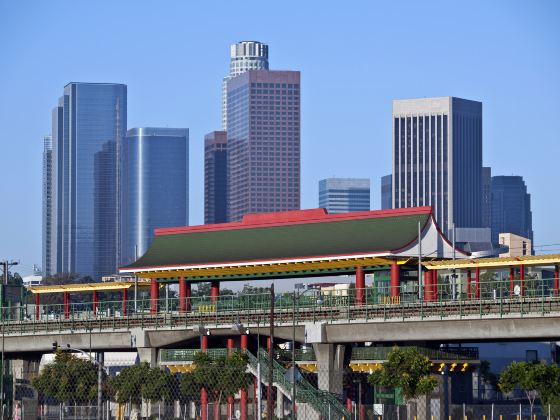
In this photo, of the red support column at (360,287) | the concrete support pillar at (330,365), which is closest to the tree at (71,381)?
the concrete support pillar at (330,365)

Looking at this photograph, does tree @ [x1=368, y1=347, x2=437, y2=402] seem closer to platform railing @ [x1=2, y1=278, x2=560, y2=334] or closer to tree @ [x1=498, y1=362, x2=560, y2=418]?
tree @ [x1=498, y1=362, x2=560, y2=418]

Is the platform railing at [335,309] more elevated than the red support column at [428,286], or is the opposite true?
the red support column at [428,286]

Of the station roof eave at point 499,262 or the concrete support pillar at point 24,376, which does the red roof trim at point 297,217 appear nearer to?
the station roof eave at point 499,262

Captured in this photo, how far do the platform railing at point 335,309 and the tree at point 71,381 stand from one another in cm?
1279

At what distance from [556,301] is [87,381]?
34333 mm

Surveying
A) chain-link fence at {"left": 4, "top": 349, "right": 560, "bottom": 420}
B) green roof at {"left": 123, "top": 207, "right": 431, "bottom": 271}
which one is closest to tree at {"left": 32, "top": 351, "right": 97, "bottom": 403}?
chain-link fence at {"left": 4, "top": 349, "right": 560, "bottom": 420}

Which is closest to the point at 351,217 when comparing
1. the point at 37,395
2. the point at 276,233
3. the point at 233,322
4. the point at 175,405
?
the point at 276,233

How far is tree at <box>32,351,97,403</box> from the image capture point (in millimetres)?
102375

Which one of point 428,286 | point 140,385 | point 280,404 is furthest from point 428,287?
point 140,385

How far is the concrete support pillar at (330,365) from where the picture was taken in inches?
→ 4183

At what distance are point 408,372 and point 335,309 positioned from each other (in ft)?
46.0

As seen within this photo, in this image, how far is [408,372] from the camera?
311 ft

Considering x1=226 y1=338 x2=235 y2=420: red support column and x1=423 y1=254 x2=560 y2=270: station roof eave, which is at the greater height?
x1=423 y1=254 x2=560 y2=270: station roof eave

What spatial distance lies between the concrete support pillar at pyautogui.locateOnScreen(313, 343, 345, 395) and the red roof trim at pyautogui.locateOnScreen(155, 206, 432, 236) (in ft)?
47.2
